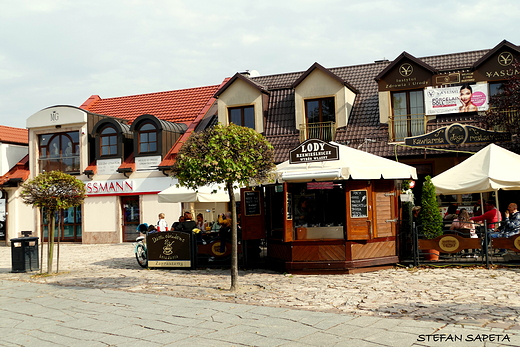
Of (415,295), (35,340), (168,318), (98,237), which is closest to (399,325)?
(415,295)

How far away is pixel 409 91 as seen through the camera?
67.2 ft

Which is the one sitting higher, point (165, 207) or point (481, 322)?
point (165, 207)

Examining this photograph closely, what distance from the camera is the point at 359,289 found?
9.80 m

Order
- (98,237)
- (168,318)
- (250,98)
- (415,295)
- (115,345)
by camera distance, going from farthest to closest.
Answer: (98,237) → (250,98) → (415,295) → (168,318) → (115,345)

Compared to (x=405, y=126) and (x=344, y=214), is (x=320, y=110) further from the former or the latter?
(x=344, y=214)

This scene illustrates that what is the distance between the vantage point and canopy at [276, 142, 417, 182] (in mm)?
11586

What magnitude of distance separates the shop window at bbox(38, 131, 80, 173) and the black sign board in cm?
1370

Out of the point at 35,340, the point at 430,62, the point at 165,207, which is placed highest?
the point at 430,62

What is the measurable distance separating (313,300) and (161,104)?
21.6 metres

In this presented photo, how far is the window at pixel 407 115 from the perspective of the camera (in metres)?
20.0

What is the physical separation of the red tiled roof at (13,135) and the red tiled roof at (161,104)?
3793mm

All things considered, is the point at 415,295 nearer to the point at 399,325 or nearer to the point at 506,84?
the point at 399,325

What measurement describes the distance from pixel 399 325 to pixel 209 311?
283 centimetres

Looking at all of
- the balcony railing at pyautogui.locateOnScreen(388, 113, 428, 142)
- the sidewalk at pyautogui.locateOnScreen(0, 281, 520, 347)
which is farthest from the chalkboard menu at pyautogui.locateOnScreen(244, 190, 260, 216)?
the balcony railing at pyautogui.locateOnScreen(388, 113, 428, 142)
